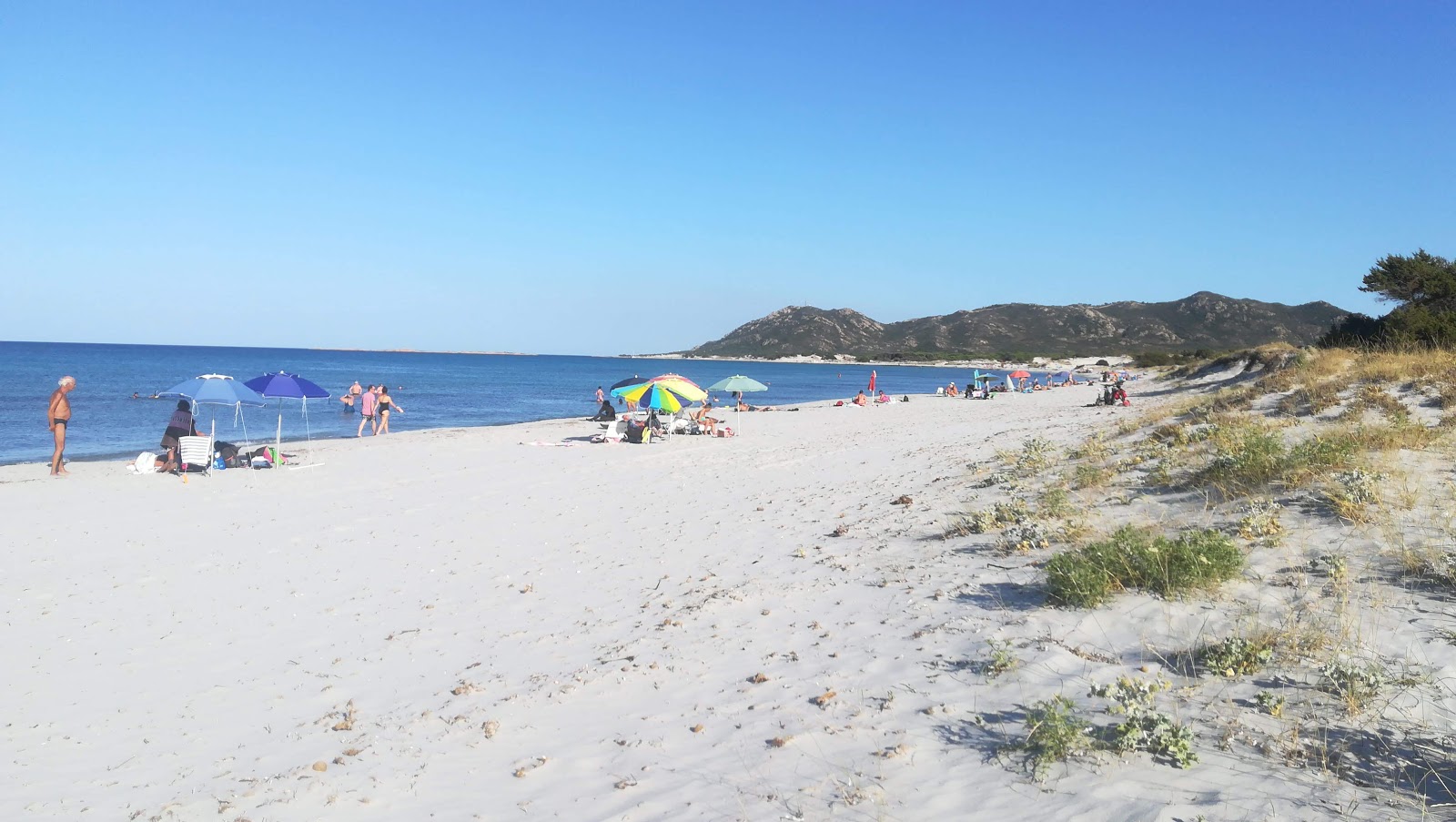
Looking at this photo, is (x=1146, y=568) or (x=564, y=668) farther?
(x=564, y=668)

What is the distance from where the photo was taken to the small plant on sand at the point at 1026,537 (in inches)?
262

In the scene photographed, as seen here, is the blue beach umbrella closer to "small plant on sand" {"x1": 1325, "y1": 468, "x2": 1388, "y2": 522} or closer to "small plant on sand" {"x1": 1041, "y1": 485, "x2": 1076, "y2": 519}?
"small plant on sand" {"x1": 1041, "y1": 485, "x2": 1076, "y2": 519}

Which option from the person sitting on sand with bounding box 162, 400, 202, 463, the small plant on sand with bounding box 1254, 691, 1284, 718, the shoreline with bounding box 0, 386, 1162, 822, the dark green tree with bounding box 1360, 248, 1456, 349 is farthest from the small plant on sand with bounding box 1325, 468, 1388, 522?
the dark green tree with bounding box 1360, 248, 1456, 349

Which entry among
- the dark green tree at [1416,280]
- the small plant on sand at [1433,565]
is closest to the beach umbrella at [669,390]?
the small plant on sand at [1433,565]

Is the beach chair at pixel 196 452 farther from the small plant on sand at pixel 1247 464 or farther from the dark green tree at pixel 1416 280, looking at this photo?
the dark green tree at pixel 1416 280

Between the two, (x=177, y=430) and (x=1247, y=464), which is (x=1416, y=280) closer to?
(x=1247, y=464)

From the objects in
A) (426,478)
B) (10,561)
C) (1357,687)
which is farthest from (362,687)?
(426,478)

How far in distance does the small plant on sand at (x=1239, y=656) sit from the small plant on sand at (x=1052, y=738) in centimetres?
88

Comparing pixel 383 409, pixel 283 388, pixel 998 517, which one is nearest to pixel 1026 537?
pixel 998 517

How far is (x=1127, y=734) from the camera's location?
355cm

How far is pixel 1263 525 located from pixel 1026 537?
1.64 m

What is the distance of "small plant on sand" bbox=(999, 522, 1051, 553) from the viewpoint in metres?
6.66

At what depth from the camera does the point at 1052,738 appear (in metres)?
3.64

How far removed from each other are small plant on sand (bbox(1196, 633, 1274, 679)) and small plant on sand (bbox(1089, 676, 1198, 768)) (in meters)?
0.48
